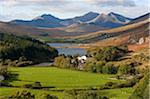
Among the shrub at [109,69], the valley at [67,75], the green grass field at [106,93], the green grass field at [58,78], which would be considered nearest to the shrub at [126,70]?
the valley at [67,75]

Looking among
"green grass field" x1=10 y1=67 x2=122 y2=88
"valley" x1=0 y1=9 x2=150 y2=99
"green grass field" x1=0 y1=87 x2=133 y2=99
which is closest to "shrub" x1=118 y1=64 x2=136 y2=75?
"valley" x1=0 y1=9 x2=150 y2=99

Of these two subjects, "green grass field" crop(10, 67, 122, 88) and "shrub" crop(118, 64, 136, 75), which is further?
"shrub" crop(118, 64, 136, 75)

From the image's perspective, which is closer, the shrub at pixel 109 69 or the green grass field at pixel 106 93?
the green grass field at pixel 106 93

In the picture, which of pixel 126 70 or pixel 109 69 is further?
pixel 109 69

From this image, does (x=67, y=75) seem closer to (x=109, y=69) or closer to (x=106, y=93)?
(x=109, y=69)

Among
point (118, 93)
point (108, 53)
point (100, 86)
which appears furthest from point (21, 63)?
point (118, 93)

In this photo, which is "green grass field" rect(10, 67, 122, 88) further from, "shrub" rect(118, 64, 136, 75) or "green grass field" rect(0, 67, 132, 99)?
"shrub" rect(118, 64, 136, 75)

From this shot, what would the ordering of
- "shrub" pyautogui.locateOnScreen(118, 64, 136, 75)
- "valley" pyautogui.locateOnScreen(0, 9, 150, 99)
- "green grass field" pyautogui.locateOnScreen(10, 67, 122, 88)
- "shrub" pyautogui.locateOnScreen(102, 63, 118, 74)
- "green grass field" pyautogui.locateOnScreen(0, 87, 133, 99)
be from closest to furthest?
1. "valley" pyautogui.locateOnScreen(0, 9, 150, 99)
2. "green grass field" pyautogui.locateOnScreen(0, 87, 133, 99)
3. "green grass field" pyautogui.locateOnScreen(10, 67, 122, 88)
4. "shrub" pyautogui.locateOnScreen(118, 64, 136, 75)
5. "shrub" pyautogui.locateOnScreen(102, 63, 118, 74)

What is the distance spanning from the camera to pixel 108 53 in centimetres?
7581

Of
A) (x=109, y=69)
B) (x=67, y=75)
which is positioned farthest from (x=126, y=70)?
(x=67, y=75)

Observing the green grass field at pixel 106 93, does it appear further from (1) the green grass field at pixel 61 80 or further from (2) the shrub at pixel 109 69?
(2) the shrub at pixel 109 69

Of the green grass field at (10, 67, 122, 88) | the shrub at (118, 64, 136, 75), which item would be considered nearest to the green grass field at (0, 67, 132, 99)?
the green grass field at (10, 67, 122, 88)

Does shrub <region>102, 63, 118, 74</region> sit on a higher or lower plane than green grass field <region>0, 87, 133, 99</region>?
lower

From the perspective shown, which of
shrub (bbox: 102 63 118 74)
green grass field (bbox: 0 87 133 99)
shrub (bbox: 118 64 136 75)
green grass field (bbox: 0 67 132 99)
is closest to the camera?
green grass field (bbox: 0 87 133 99)
